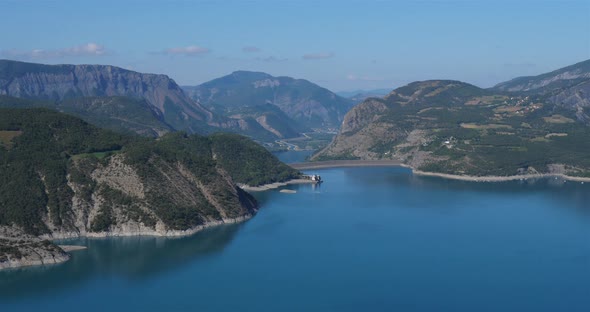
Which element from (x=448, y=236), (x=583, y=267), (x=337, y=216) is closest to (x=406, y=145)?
(x=337, y=216)

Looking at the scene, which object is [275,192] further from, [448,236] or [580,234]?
[580,234]

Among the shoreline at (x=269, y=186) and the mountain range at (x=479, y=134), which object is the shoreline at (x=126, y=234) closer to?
the shoreline at (x=269, y=186)

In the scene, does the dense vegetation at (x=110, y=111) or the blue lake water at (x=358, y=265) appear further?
the dense vegetation at (x=110, y=111)

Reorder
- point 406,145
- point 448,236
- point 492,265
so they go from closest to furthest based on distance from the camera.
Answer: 1. point 492,265
2. point 448,236
3. point 406,145

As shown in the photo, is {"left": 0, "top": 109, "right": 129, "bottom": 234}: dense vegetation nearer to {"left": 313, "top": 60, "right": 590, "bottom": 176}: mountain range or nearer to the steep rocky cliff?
the steep rocky cliff

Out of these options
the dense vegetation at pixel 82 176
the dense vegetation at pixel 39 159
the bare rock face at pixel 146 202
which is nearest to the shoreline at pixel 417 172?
the dense vegetation at pixel 82 176

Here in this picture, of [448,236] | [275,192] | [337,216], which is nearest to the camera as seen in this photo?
[448,236]

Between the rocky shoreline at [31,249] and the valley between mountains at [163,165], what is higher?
the valley between mountains at [163,165]
